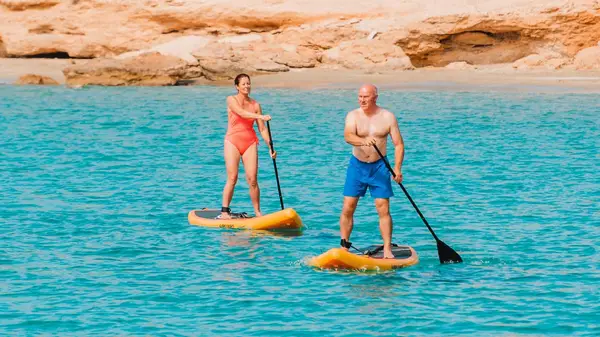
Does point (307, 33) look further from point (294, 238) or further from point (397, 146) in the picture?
point (397, 146)

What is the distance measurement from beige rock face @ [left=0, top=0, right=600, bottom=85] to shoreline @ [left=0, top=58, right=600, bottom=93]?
62 centimetres

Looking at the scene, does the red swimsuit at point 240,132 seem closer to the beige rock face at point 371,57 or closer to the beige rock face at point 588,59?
the beige rock face at point 371,57

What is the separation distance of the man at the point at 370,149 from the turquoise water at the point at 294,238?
733 mm

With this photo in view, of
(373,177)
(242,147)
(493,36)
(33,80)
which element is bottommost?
(33,80)

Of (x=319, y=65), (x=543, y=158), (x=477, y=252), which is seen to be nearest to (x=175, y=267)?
(x=477, y=252)

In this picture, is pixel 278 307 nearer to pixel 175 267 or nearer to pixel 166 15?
pixel 175 267

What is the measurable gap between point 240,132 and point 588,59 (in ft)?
71.7

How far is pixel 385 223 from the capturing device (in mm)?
10188

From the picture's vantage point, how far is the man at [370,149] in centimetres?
987

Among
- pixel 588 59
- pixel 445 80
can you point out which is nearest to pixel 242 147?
pixel 445 80

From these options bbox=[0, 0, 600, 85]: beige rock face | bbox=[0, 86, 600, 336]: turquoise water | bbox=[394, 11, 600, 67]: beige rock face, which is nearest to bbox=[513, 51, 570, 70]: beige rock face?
bbox=[0, 0, 600, 85]: beige rock face

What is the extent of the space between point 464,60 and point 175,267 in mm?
25604

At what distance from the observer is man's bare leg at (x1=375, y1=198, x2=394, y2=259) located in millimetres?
10109

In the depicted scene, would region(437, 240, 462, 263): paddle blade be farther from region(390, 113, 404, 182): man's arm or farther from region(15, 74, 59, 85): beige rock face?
region(15, 74, 59, 85): beige rock face
